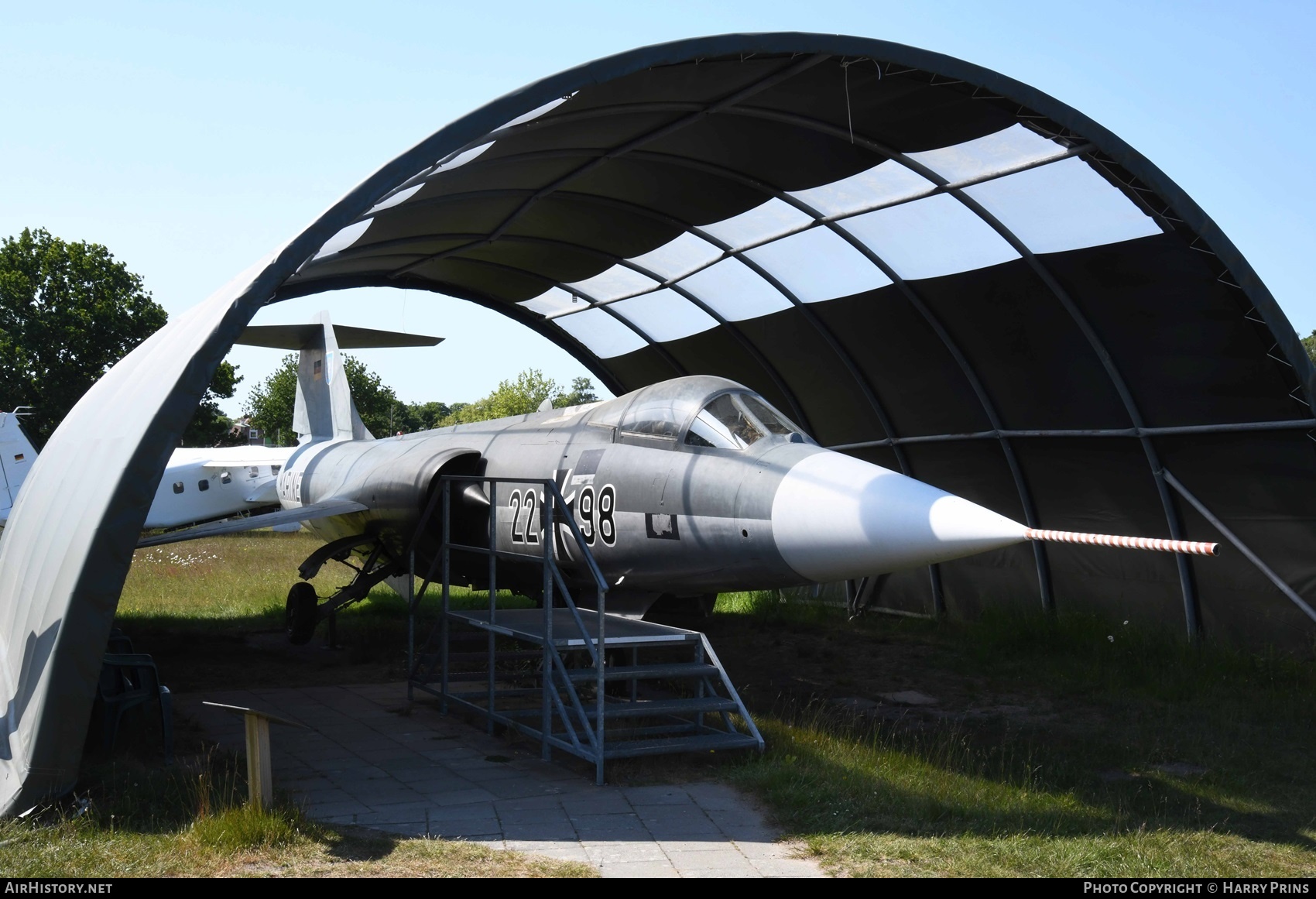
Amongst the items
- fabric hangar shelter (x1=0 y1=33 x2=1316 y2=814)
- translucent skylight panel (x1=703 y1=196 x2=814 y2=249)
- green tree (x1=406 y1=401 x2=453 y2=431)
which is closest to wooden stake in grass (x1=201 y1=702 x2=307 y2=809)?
fabric hangar shelter (x1=0 y1=33 x2=1316 y2=814)

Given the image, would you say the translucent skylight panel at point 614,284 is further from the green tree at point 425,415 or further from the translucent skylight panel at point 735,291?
the green tree at point 425,415

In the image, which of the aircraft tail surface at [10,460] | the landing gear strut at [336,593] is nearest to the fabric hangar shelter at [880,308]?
A: the landing gear strut at [336,593]

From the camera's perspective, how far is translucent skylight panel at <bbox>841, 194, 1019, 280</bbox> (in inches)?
416

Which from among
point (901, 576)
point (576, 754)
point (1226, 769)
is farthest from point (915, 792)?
point (901, 576)

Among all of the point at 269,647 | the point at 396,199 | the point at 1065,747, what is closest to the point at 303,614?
the point at 269,647

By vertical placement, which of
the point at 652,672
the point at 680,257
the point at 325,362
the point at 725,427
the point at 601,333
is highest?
the point at 680,257

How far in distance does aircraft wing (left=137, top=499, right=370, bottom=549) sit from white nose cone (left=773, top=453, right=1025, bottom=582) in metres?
5.54

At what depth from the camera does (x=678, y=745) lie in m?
7.03

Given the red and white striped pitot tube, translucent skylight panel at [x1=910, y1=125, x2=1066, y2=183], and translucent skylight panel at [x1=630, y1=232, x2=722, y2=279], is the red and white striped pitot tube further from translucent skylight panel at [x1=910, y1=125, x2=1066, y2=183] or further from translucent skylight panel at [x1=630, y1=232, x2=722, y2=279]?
translucent skylight panel at [x1=630, y1=232, x2=722, y2=279]

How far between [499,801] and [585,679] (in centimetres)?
120

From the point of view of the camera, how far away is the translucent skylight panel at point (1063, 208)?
29.7 feet

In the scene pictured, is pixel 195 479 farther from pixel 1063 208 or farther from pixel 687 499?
pixel 1063 208
